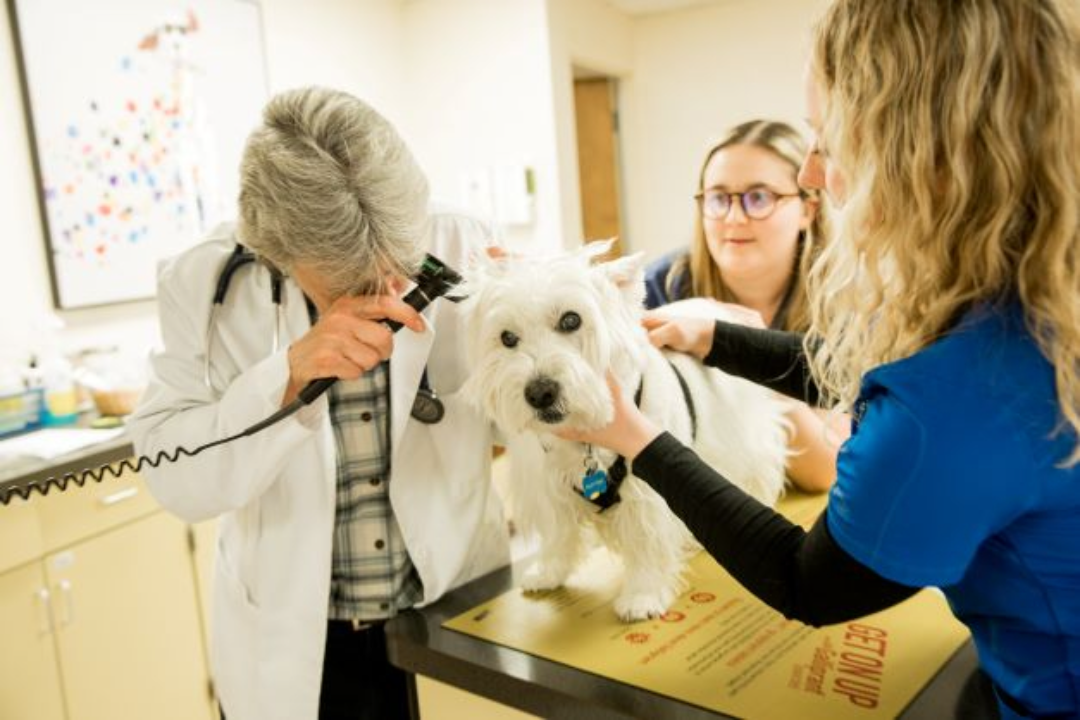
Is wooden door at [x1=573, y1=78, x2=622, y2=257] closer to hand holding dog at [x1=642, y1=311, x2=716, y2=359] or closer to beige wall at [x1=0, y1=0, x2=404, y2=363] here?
beige wall at [x1=0, y1=0, x2=404, y2=363]

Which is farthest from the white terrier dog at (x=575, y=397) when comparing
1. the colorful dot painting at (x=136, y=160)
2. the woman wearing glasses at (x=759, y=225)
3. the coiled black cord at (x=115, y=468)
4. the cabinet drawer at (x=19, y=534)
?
the colorful dot painting at (x=136, y=160)

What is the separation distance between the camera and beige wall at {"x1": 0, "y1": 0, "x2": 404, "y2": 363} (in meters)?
2.71

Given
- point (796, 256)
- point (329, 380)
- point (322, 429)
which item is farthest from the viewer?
point (796, 256)

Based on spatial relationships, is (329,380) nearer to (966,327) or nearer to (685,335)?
(685,335)

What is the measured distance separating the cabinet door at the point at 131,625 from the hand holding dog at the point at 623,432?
195 centimetres

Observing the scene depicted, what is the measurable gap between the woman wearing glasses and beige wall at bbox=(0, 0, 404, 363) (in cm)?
224

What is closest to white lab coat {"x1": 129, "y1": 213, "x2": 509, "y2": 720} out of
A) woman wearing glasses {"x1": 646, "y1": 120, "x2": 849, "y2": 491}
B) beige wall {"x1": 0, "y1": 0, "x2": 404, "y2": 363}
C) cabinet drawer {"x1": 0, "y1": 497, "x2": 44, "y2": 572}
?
woman wearing glasses {"x1": 646, "y1": 120, "x2": 849, "y2": 491}

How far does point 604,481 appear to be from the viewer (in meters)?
1.21

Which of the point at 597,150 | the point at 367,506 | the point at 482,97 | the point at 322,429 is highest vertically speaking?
the point at 482,97

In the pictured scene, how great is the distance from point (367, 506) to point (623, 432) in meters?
0.52

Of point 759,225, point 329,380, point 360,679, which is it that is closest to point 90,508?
point 360,679

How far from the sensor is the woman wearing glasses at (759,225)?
1.96m

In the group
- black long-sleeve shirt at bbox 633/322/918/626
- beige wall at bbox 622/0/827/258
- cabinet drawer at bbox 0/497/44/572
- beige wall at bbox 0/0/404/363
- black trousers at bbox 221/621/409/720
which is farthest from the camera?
beige wall at bbox 622/0/827/258

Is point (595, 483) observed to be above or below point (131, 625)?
above
